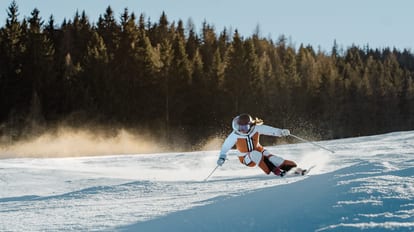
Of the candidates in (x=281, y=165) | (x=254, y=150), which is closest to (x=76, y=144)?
(x=254, y=150)

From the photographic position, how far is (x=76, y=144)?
27266 millimetres

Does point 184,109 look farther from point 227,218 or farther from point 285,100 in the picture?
point 227,218

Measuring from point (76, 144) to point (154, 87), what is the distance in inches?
581

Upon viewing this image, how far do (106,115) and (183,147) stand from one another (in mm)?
6390

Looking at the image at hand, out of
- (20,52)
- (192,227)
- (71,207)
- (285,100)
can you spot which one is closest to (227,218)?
(192,227)

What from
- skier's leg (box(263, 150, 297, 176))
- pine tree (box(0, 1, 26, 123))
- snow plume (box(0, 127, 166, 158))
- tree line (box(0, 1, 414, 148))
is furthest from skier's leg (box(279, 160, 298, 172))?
pine tree (box(0, 1, 26, 123))

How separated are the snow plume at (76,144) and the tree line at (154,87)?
5.41 feet

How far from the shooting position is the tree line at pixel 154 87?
120 ft

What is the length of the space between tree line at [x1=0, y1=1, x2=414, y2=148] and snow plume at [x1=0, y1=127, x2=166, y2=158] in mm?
1650

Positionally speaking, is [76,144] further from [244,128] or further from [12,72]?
[244,128]

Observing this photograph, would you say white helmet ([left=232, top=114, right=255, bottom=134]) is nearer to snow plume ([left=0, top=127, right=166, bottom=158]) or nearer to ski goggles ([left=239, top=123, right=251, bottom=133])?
ski goggles ([left=239, top=123, right=251, bottom=133])

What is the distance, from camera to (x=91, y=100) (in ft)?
121

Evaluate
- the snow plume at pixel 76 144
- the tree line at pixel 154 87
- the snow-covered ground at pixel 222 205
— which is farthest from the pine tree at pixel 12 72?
the snow-covered ground at pixel 222 205

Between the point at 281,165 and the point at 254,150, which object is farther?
the point at 254,150
